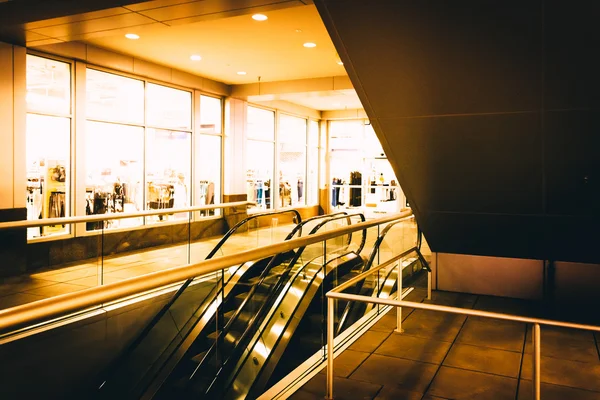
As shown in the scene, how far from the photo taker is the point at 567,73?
3566 millimetres

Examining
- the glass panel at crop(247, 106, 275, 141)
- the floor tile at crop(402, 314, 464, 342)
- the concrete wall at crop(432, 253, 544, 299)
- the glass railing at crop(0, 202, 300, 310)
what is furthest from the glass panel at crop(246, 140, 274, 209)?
the floor tile at crop(402, 314, 464, 342)

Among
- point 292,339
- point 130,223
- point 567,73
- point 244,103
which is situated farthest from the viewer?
point 244,103

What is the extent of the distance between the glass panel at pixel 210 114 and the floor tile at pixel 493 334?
28.8ft

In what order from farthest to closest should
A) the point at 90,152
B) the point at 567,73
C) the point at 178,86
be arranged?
the point at 178,86 → the point at 90,152 → the point at 567,73

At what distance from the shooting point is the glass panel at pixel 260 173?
15.0 meters

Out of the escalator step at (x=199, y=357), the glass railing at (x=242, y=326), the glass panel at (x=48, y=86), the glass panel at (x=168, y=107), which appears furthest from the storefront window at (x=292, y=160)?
the escalator step at (x=199, y=357)

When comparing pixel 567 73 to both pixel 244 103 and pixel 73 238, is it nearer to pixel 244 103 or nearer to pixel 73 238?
pixel 73 238

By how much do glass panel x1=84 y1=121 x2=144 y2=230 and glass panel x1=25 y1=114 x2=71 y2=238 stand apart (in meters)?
0.46

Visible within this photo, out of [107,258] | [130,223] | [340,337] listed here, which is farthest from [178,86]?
[340,337]

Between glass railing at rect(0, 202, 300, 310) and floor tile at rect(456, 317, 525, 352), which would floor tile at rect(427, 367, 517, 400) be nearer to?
floor tile at rect(456, 317, 525, 352)

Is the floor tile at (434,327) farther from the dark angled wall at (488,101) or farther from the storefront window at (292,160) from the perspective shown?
the storefront window at (292,160)

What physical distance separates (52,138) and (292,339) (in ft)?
18.8

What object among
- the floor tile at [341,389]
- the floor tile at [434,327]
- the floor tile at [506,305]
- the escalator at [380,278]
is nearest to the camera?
the floor tile at [341,389]

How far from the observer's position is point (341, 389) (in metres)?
3.71
